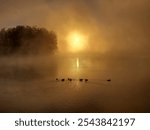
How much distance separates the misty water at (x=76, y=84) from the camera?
172 cm

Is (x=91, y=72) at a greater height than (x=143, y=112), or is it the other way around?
(x=91, y=72)

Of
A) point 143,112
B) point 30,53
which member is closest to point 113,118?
point 143,112

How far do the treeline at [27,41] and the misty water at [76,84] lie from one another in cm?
3

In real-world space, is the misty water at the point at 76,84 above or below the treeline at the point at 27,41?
below

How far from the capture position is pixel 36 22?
1.75 meters

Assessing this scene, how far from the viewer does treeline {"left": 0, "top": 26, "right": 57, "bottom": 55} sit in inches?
68.4

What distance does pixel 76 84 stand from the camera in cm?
172

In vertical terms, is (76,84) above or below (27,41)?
below

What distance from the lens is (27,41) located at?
5.76 feet

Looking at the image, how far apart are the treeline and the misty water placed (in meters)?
0.03

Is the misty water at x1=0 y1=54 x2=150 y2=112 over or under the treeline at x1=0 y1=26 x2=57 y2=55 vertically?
under

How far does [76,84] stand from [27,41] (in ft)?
0.86

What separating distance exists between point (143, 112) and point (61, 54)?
0.40 metres

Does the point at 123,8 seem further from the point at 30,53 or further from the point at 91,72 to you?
the point at 30,53
